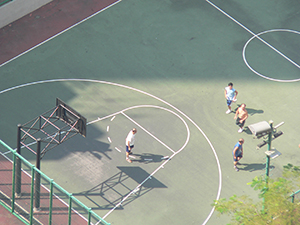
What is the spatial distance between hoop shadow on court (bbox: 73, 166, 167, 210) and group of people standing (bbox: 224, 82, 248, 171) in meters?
4.31

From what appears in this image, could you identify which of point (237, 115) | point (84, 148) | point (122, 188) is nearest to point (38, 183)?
point (122, 188)

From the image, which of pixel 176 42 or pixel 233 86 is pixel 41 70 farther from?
pixel 233 86

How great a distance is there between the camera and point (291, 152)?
36812 millimetres

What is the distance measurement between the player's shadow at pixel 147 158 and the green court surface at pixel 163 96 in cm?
6

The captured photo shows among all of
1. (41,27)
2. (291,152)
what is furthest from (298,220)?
(41,27)

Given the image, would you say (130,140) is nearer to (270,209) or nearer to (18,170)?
(18,170)

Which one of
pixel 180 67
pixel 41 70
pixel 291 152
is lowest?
pixel 291 152

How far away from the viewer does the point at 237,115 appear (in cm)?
3762

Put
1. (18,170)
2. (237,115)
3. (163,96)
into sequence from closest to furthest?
(18,170), (237,115), (163,96)

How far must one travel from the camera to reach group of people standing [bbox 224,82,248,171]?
34.8 meters

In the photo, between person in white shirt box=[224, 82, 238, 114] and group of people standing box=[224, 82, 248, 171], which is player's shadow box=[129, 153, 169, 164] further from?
person in white shirt box=[224, 82, 238, 114]

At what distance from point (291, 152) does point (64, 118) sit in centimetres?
1344

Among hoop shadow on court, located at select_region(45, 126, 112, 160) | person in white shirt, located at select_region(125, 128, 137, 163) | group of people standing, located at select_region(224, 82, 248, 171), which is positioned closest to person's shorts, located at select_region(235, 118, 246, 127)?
group of people standing, located at select_region(224, 82, 248, 171)

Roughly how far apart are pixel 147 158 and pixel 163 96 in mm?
5039
